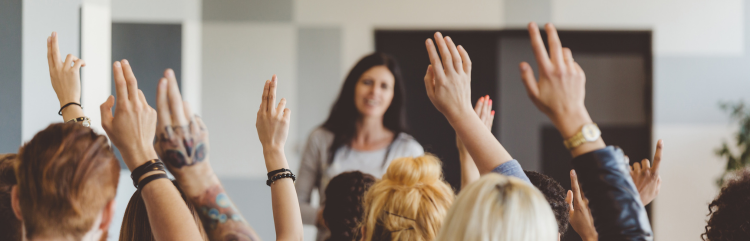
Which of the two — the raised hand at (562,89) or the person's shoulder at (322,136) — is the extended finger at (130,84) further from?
the person's shoulder at (322,136)

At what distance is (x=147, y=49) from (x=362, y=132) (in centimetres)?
160

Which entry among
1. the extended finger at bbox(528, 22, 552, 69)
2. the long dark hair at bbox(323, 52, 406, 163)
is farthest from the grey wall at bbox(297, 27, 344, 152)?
the extended finger at bbox(528, 22, 552, 69)

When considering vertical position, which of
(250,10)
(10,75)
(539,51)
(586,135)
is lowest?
(586,135)

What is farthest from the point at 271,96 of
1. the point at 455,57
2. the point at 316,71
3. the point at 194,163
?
the point at 316,71

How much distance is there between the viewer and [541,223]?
541 millimetres

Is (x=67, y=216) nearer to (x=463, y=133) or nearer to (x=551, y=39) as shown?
(x=463, y=133)

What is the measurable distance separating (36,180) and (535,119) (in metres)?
2.98

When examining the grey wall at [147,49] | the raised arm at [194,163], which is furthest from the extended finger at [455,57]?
the grey wall at [147,49]

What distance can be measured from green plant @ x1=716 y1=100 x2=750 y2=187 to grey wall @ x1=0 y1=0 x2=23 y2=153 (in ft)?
12.5

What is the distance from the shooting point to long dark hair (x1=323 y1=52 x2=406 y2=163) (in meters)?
2.33

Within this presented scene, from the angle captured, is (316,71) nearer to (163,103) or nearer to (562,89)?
(163,103)

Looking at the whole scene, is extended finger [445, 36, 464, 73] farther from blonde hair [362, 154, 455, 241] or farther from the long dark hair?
the long dark hair

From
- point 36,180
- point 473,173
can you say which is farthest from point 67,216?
point 473,173

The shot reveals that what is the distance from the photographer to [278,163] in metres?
0.92
